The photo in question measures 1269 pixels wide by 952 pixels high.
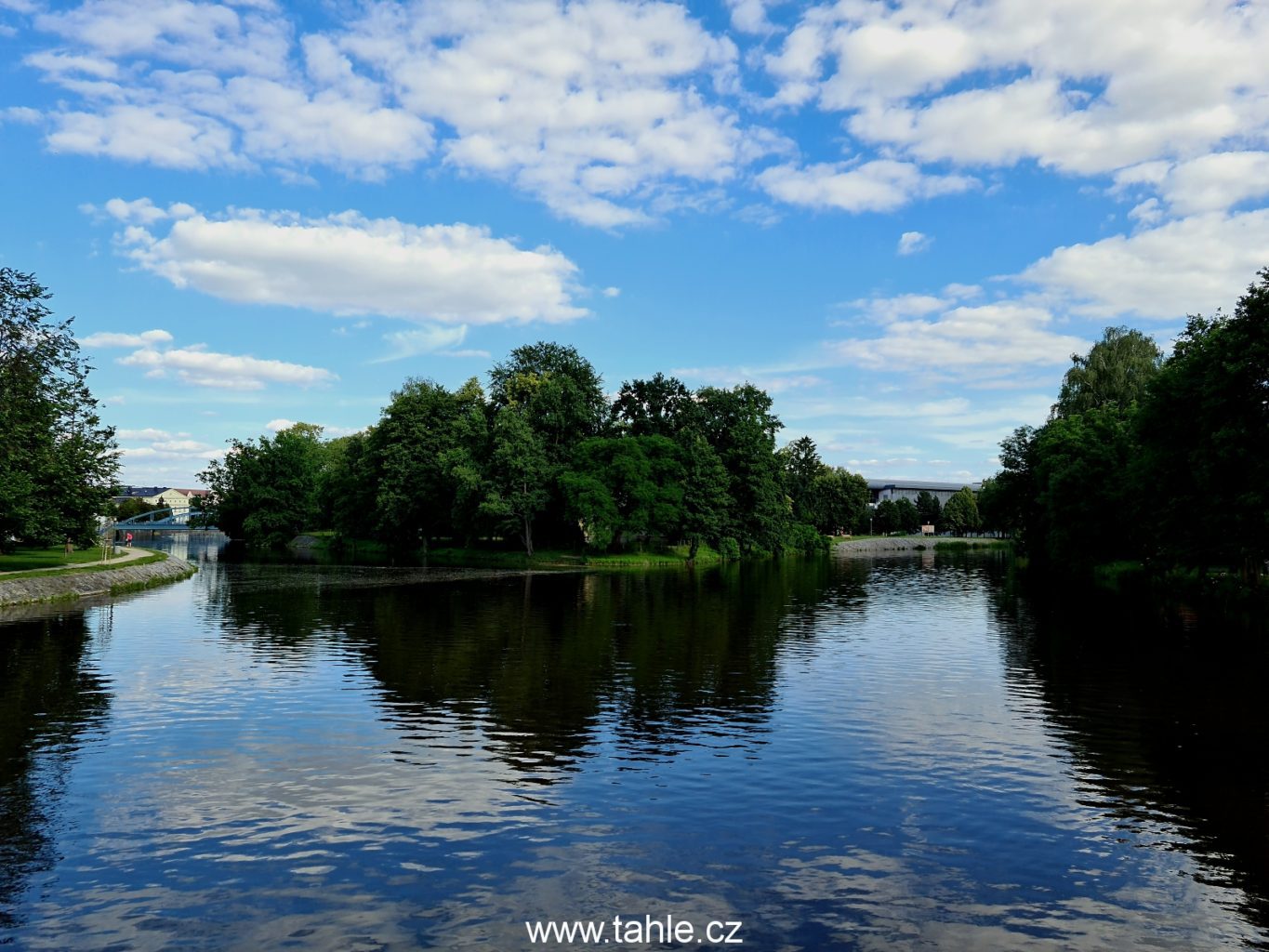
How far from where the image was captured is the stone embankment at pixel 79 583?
52844 millimetres

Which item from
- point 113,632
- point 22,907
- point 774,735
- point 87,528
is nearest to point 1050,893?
point 774,735

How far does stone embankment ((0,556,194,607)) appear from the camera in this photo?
173ft

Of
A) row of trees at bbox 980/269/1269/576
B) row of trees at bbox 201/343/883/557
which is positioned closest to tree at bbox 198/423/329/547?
row of trees at bbox 201/343/883/557

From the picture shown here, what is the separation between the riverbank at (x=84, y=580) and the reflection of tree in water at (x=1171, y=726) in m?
54.5

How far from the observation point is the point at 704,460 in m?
119

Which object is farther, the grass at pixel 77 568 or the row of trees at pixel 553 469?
the row of trees at pixel 553 469

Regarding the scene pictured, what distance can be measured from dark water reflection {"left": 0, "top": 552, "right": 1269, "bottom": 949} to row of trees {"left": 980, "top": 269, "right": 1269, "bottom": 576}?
60.3 ft

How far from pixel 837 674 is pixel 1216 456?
3431cm

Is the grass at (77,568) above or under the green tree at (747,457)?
under

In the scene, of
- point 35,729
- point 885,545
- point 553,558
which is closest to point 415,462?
point 553,558

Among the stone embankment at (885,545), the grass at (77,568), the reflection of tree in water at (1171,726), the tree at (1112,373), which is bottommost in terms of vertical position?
the reflection of tree in water at (1171,726)

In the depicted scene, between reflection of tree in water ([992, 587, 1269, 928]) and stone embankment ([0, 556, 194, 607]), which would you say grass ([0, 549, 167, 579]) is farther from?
reflection of tree in water ([992, 587, 1269, 928])

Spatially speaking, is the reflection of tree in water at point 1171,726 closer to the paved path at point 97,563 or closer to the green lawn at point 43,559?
the paved path at point 97,563

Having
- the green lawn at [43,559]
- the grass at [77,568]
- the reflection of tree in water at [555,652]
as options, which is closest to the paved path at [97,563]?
the grass at [77,568]
